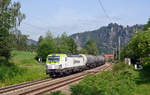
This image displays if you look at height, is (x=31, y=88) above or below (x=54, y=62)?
below

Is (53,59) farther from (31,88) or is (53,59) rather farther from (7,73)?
(31,88)

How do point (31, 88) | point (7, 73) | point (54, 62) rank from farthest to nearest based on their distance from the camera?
point (54, 62), point (7, 73), point (31, 88)

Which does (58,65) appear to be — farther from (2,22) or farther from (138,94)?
(138,94)

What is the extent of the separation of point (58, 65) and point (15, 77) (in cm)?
522

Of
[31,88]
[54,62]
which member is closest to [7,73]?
[54,62]

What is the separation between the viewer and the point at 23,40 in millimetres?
42875

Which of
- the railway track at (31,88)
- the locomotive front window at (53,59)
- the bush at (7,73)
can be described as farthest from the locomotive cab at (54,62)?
the railway track at (31,88)

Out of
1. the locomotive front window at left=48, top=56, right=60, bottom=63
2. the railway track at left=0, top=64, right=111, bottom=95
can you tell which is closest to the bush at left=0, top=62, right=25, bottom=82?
the railway track at left=0, top=64, right=111, bottom=95

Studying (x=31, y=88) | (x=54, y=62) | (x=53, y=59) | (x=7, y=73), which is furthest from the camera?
(x=53, y=59)

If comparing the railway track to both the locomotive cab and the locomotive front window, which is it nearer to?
the locomotive cab

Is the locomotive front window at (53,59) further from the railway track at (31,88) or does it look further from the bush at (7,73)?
the railway track at (31,88)

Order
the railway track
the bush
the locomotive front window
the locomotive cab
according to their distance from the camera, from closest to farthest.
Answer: the railway track
the bush
the locomotive cab
the locomotive front window

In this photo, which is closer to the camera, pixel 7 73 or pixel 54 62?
pixel 7 73

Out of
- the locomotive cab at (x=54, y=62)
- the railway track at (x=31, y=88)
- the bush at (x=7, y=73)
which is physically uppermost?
the locomotive cab at (x=54, y=62)
